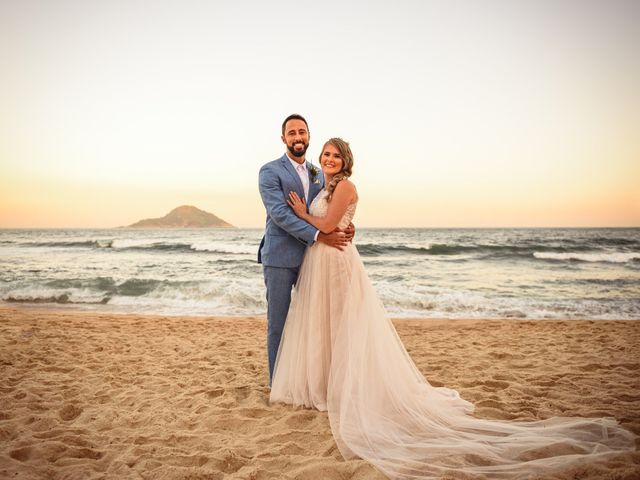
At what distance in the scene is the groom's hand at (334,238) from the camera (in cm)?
352

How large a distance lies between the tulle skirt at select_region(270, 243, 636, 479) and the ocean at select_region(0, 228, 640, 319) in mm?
6300

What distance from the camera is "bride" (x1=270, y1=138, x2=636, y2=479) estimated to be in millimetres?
2369

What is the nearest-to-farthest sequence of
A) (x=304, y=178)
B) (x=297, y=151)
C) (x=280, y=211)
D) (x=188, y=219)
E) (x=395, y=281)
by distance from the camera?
1. (x=280, y=211)
2. (x=297, y=151)
3. (x=304, y=178)
4. (x=395, y=281)
5. (x=188, y=219)

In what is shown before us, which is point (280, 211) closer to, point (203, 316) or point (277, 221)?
point (277, 221)

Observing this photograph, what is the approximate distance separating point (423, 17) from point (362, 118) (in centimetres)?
394

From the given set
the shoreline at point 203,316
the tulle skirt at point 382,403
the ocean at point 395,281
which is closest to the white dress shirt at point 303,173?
the tulle skirt at point 382,403

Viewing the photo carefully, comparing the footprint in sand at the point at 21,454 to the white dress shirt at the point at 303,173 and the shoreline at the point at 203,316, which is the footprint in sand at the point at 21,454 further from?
the shoreline at the point at 203,316

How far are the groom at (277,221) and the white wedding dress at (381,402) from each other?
4.9 inches

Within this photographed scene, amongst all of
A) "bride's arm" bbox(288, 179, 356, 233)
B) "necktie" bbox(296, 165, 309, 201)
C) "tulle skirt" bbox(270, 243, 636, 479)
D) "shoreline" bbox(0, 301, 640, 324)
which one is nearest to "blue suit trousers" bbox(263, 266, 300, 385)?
"tulle skirt" bbox(270, 243, 636, 479)

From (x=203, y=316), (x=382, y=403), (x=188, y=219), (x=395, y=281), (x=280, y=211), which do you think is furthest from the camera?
(x=188, y=219)

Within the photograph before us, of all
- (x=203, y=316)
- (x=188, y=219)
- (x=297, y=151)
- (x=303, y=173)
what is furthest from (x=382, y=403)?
(x=188, y=219)

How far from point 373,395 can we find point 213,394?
1.79m

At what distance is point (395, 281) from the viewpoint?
15062 millimetres

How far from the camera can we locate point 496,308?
1010 cm
